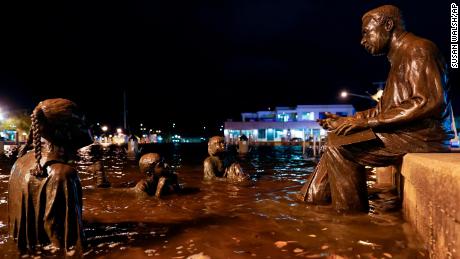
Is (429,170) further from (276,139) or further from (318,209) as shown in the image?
(276,139)

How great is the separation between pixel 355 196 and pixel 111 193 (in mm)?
5005

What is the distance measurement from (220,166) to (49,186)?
19.3 feet

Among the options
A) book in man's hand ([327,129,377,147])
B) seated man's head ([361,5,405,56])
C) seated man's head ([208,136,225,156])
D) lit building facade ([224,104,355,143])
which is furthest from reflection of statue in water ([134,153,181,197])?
lit building facade ([224,104,355,143])

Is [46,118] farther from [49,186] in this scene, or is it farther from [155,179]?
[155,179]

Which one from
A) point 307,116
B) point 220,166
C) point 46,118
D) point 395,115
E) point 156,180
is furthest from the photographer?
point 307,116

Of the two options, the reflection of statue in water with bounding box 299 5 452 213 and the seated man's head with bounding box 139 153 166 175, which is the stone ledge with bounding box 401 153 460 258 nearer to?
the reflection of statue in water with bounding box 299 5 452 213

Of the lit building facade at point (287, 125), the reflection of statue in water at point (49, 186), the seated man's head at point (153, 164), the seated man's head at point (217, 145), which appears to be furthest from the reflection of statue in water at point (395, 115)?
the lit building facade at point (287, 125)

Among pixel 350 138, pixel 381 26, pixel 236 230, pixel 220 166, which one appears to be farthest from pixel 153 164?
pixel 381 26

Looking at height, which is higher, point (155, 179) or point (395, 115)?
point (395, 115)

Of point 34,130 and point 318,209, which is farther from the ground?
point 34,130

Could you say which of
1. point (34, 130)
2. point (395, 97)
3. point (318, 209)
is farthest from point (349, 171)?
point (34, 130)

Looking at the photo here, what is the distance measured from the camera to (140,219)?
4.91 metres

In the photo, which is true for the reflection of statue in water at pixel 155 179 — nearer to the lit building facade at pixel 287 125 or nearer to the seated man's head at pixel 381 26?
the seated man's head at pixel 381 26

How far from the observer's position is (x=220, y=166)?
29.3 feet
